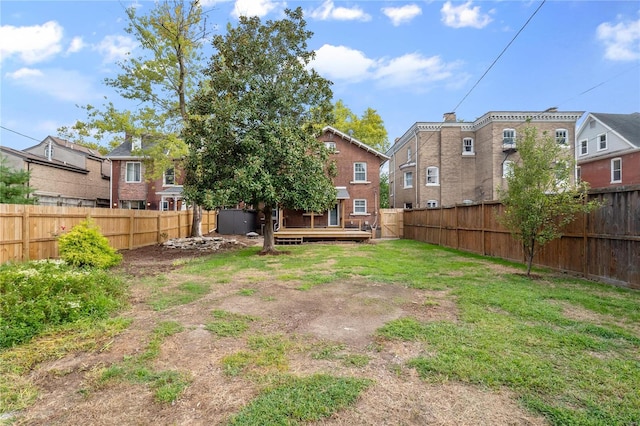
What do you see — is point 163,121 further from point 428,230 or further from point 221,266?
point 428,230

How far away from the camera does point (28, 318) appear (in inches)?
166

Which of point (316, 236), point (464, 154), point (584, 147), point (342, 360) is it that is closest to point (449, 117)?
point (464, 154)

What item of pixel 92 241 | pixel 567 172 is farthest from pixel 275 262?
pixel 567 172

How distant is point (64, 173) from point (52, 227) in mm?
20174

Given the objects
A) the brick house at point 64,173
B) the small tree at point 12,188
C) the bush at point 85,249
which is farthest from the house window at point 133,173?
the bush at point 85,249

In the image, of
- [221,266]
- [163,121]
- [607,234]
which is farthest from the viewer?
[163,121]

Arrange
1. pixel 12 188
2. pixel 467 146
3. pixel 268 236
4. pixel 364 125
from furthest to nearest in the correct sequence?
pixel 364 125, pixel 467 146, pixel 268 236, pixel 12 188

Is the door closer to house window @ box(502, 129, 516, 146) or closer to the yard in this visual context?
house window @ box(502, 129, 516, 146)

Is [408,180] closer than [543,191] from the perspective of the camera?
→ No

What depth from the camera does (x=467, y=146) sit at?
27734 millimetres

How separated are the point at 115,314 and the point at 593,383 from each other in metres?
6.01

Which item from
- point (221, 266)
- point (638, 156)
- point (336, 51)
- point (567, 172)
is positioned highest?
point (336, 51)

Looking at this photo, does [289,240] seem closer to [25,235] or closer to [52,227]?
[52,227]

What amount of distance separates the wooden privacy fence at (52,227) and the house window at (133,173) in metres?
13.6
